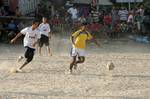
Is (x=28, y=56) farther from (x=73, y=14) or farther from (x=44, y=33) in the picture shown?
(x=73, y=14)

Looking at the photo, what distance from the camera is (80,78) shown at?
14.8 meters

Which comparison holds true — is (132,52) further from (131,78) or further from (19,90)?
(19,90)

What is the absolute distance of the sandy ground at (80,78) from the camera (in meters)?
12.5

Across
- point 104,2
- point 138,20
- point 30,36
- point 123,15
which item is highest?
point 30,36

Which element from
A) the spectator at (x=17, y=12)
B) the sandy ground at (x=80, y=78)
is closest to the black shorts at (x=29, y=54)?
the sandy ground at (x=80, y=78)

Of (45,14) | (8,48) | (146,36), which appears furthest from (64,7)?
(8,48)

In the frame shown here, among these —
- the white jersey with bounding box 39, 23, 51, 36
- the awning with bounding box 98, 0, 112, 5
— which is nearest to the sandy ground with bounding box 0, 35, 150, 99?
the white jersey with bounding box 39, 23, 51, 36

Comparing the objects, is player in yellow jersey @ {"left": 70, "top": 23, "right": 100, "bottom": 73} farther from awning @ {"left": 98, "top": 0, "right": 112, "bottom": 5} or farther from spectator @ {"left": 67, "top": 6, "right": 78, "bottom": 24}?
awning @ {"left": 98, "top": 0, "right": 112, "bottom": 5}

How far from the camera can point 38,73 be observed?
15750mm

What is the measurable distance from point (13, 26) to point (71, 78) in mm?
11177

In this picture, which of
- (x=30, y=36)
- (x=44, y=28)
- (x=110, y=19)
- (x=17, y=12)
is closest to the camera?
(x=30, y=36)

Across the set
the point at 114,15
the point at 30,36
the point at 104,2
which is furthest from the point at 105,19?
the point at 30,36

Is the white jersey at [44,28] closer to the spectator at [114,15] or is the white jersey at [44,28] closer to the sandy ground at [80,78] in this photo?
the sandy ground at [80,78]

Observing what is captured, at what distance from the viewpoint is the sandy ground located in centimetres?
1247
